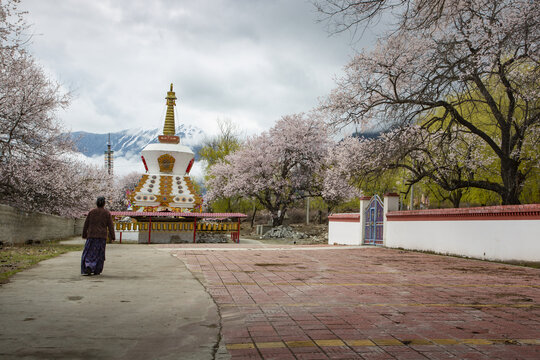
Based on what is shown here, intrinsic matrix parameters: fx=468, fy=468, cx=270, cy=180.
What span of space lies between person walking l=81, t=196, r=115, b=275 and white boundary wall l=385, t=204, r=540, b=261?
10.2m

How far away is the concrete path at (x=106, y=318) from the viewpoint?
155 inches

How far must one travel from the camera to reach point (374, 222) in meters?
20.8

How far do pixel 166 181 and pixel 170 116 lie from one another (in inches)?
260

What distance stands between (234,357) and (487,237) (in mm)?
11768

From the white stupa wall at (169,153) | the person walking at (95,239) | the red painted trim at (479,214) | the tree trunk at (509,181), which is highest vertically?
the white stupa wall at (169,153)

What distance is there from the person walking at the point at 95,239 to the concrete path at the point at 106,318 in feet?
1.07

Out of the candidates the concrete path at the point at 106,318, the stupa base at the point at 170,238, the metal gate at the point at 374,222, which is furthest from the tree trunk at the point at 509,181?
the stupa base at the point at 170,238

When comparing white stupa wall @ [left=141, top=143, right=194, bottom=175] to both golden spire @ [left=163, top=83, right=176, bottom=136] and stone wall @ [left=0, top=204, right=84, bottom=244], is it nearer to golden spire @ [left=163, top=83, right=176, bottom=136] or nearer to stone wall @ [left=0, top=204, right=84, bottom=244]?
golden spire @ [left=163, top=83, right=176, bottom=136]

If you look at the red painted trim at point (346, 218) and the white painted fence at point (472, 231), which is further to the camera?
the red painted trim at point (346, 218)

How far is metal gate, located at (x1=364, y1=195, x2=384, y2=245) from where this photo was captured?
20391 millimetres

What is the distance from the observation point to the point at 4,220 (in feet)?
51.3

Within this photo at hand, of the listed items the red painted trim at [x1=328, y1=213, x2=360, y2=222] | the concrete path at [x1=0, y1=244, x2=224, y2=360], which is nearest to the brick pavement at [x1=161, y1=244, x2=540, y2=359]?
the concrete path at [x1=0, y1=244, x2=224, y2=360]

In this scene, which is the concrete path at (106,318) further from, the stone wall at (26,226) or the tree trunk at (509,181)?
the tree trunk at (509,181)

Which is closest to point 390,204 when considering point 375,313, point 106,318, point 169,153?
point 375,313
